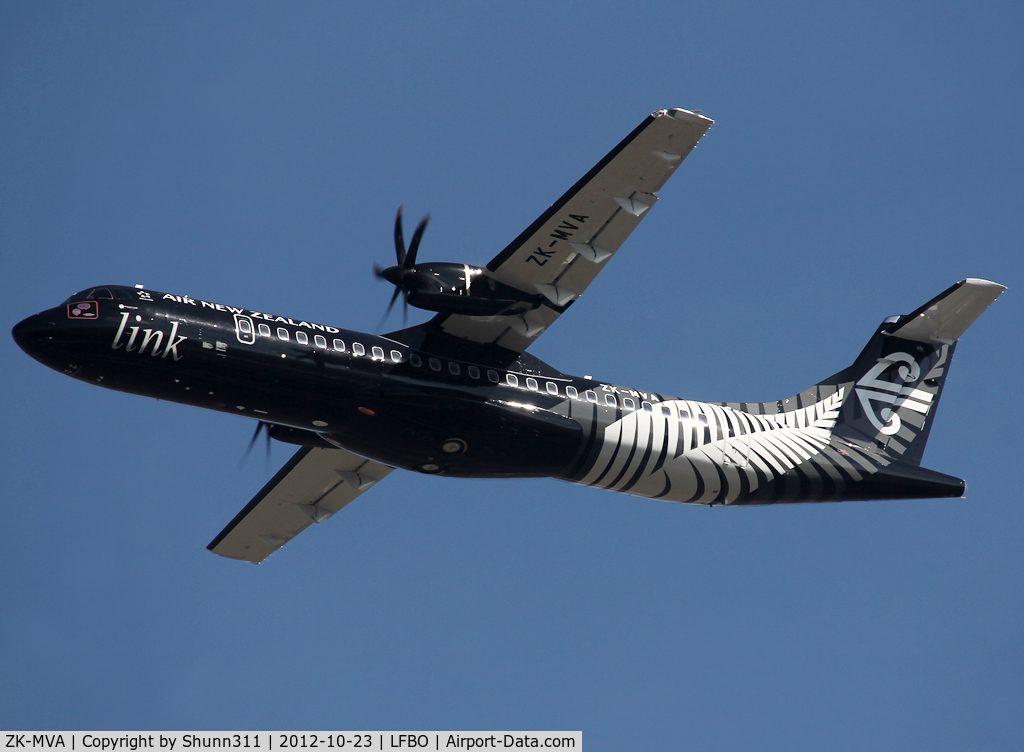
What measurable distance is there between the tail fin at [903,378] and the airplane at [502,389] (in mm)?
59

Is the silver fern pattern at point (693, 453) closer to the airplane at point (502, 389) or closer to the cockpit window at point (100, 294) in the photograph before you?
the airplane at point (502, 389)

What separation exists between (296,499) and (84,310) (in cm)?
711

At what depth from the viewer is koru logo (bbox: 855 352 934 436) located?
23.4 meters

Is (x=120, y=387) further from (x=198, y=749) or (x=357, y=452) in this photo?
(x=198, y=749)

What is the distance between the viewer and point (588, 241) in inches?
763

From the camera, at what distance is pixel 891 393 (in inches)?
936

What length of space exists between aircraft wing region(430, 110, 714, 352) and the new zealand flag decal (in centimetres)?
565

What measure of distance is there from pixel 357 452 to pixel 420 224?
4.21 meters

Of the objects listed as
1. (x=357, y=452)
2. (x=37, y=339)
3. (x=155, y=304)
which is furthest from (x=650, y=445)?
(x=37, y=339)

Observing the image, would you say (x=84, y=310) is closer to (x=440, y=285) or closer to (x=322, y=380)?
(x=322, y=380)
